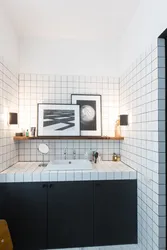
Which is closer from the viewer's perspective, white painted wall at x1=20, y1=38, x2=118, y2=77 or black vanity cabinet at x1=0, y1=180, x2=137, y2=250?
black vanity cabinet at x1=0, y1=180, x2=137, y2=250

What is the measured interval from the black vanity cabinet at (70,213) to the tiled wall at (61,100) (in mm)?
687

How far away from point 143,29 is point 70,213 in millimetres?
2121

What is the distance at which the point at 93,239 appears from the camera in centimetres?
189

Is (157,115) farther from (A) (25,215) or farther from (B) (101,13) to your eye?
(A) (25,215)

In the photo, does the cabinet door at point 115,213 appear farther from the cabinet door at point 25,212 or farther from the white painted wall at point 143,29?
the white painted wall at point 143,29

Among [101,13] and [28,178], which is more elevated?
[101,13]

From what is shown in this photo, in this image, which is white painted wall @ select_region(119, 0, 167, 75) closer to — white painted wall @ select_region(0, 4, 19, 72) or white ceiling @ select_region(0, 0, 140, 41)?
white ceiling @ select_region(0, 0, 140, 41)

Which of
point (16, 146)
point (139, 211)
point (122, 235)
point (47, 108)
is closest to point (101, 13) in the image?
point (47, 108)

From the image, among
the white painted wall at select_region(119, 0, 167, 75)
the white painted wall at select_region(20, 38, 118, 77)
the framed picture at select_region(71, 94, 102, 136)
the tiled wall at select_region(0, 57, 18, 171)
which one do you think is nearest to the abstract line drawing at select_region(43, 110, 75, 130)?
the framed picture at select_region(71, 94, 102, 136)

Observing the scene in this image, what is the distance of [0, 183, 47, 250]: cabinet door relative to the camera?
1.83 meters

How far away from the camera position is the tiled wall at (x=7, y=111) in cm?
193

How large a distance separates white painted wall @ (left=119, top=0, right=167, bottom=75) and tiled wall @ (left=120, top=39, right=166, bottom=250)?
0.11m

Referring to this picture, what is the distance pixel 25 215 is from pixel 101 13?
2438 mm

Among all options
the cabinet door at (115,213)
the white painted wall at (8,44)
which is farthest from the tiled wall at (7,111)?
the cabinet door at (115,213)
